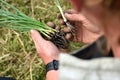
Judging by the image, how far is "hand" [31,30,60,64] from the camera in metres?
2.08

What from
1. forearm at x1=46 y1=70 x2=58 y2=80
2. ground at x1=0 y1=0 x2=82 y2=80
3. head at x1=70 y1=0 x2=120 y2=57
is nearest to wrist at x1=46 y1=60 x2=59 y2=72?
forearm at x1=46 y1=70 x2=58 y2=80

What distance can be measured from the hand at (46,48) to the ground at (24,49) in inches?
9.5

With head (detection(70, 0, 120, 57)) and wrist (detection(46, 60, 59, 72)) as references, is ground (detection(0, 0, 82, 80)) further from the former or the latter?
head (detection(70, 0, 120, 57))

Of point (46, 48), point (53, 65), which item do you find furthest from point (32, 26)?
point (53, 65)

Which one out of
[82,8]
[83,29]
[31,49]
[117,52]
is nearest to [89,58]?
[117,52]

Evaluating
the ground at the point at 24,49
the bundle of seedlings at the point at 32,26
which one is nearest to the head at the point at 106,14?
the bundle of seedlings at the point at 32,26

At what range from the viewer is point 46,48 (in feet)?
6.93

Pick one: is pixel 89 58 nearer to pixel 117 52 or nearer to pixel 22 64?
pixel 117 52

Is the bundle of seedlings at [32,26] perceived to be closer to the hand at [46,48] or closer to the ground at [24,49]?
the hand at [46,48]

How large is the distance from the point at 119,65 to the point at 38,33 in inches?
47.1

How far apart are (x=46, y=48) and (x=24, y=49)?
0.36 m

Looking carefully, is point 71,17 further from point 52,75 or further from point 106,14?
point 106,14

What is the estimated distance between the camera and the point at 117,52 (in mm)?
1066

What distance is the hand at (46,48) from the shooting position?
208 centimetres
